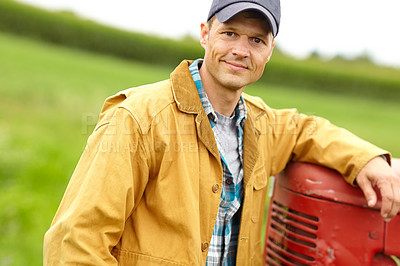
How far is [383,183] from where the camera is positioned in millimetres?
1944

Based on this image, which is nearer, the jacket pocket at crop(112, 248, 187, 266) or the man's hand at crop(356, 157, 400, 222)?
the jacket pocket at crop(112, 248, 187, 266)

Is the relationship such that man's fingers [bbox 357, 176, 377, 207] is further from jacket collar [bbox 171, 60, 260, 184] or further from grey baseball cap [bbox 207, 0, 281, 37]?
grey baseball cap [bbox 207, 0, 281, 37]

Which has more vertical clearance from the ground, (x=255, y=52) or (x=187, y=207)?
(x=255, y=52)

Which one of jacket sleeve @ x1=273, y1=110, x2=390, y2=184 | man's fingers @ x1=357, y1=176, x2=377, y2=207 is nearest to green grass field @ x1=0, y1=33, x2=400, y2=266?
jacket sleeve @ x1=273, y1=110, x2=390, y2=184

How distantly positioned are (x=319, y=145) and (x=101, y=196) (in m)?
1.17

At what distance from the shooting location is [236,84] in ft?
6.47

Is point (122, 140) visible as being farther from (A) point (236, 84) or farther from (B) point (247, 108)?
(B) point (247, 108)

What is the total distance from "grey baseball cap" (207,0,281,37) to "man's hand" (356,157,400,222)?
75cm

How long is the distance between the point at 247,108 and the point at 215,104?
0.82ft

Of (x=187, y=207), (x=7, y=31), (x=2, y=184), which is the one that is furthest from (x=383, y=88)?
(x=187, y=207)

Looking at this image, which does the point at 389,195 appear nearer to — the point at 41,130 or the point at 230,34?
the point at 230,34

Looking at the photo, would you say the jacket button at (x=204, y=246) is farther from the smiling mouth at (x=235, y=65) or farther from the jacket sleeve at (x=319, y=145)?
the smiling mouth at (x=235, y=65)

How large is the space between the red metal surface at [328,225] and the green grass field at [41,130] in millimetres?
1122

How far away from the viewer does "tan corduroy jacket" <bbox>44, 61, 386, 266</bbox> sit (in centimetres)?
162
